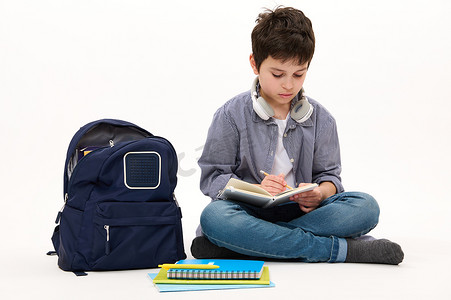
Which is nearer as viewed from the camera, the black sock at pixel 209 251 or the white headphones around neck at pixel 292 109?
the black sock at pixel 209 251

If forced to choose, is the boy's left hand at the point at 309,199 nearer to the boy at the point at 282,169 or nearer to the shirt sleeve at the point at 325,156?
the boy at the point at 282,169

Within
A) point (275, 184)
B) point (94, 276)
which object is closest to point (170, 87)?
point (275, 184)

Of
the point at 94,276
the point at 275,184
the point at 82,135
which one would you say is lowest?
the point at 94,276

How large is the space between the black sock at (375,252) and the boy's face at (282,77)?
0.58 metres

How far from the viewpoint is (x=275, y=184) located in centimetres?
228

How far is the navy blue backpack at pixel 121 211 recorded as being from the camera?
2.15 m

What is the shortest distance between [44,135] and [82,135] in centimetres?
132

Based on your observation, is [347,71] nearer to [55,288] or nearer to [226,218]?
[226,218]

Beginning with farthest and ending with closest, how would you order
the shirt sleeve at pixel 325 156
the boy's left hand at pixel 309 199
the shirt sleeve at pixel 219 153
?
the shirt sleeve at pixel 325 156 → the shirt sleeve at pixel 219 153 → the boy's left hand at pixel 309 199

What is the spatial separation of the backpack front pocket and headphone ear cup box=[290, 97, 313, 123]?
0.63 metres

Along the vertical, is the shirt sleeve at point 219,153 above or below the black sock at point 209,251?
above

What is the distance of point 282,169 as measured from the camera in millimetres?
2545

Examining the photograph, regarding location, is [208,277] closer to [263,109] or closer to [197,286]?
[197,286]

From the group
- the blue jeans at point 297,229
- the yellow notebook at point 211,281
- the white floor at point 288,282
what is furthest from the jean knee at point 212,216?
the yellow notebook at point 211,281
